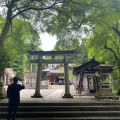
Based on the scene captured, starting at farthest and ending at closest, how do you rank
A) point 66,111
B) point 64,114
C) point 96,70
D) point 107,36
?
point 96,70, point 107,36, point 66,111, point 64,114

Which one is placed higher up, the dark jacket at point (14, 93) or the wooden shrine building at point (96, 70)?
the wooden shrine building at point (96, 70)

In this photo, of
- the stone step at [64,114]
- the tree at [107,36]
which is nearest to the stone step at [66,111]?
the stone step at [64,114]

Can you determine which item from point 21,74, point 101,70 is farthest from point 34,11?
point 21,74

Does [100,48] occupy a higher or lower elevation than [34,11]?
lower

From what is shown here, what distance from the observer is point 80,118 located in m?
6.80

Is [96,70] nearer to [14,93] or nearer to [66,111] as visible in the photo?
[66,111]

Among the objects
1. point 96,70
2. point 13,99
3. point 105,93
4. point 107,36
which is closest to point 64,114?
point 13,99

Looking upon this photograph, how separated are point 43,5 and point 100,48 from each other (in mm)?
5739

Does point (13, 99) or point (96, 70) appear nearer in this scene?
point (13, 99)

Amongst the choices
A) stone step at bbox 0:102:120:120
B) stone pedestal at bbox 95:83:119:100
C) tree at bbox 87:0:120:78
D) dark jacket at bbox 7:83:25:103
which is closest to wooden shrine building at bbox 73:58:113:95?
stone pedestal at bbox 95:83:119:100

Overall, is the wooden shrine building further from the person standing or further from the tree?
the person standing

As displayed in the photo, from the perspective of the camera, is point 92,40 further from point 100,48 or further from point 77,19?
point 77,19

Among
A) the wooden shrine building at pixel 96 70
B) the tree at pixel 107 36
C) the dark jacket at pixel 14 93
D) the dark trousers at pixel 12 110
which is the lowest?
the dark trousers at pixel 12 110

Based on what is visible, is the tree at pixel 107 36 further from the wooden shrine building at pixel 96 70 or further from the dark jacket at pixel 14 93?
the dark jacket at pixel 14 93
